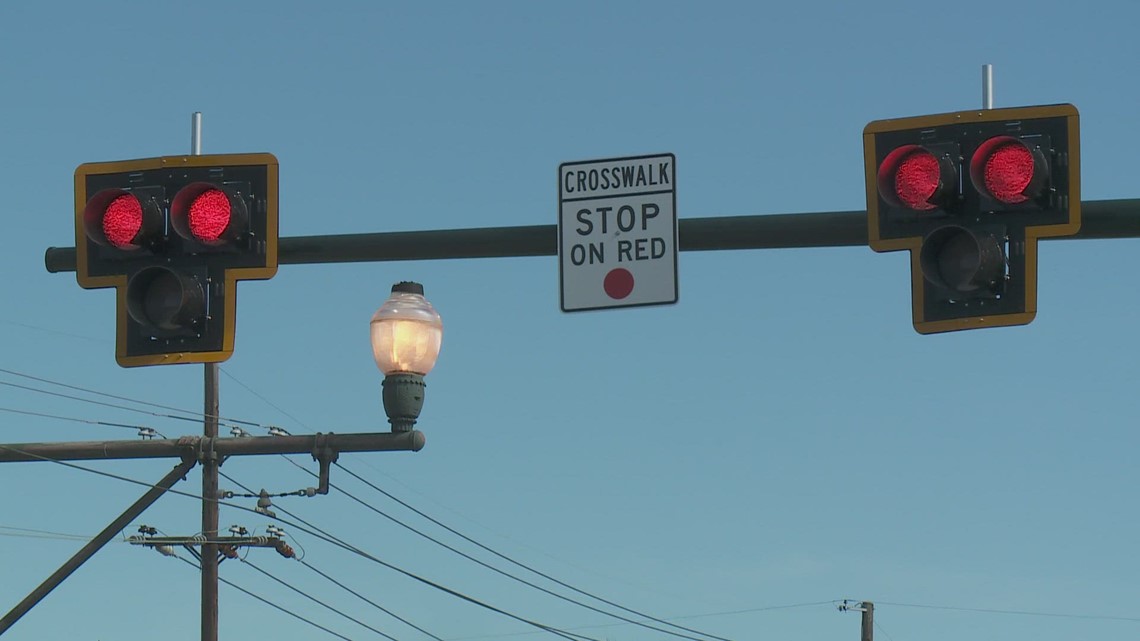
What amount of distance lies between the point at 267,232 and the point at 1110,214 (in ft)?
13.4

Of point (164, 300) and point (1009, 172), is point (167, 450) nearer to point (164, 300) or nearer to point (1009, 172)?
point (164, 300)

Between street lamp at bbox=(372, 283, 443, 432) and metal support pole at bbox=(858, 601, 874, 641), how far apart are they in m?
47.9

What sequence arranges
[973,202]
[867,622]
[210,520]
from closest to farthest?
[973,202]
[210,520]
[867,622]

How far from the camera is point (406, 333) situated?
10141mm

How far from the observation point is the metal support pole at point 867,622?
5634cm

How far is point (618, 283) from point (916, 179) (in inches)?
60.3

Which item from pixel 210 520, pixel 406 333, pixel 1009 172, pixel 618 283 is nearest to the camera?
pixel 1009 172

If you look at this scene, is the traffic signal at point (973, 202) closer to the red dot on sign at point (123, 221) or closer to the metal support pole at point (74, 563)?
the red dot on sign at point (123, 221)

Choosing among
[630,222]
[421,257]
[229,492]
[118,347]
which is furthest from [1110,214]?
[229,492]

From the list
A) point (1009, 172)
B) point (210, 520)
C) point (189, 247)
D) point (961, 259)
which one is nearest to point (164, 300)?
point (189, 247)

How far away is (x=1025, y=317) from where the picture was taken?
8336 millimetres

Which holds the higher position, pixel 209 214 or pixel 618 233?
pixel 209 214

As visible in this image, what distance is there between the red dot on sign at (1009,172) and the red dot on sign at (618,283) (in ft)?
5.83

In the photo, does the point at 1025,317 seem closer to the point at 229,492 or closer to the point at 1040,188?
the point at 1040,188
